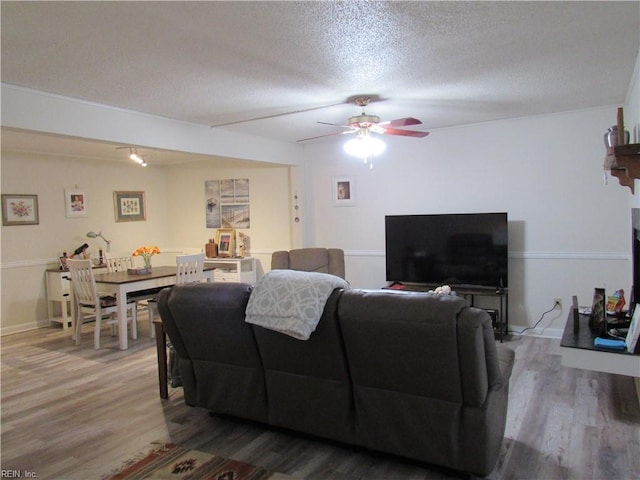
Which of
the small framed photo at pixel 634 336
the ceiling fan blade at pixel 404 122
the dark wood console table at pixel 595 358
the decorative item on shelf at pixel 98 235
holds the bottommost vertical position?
the dark wood console table at pixel 595 358

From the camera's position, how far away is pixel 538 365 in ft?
12.9

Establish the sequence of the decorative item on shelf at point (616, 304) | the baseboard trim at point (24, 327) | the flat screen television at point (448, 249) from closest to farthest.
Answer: the decorative item on shelf at point (616, 304)
the flat screen television at point (448, 249)
the baseboard trim at point (24, 327)

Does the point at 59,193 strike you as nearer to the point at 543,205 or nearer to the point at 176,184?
the point at 176,184

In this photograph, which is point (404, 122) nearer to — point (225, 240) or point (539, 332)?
point (539, 332)

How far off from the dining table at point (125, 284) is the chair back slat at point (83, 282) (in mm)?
94

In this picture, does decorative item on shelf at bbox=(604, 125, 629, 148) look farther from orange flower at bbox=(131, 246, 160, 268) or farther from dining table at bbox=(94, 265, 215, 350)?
orange flower at bbox=(131, 246, 160, 268)

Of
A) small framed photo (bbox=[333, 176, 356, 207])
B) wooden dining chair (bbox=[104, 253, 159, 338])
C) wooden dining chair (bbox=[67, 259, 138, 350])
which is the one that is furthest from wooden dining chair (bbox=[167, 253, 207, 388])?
small framed photo (bbox=[333, 176, 356, 207])

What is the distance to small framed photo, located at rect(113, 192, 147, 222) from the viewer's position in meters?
6.89

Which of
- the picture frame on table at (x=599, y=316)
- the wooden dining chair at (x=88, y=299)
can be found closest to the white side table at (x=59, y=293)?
the wooden dining chair at (x=88, y=299)

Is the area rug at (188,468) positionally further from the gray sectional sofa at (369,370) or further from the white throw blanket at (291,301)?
the white throw blanket at (291,301)

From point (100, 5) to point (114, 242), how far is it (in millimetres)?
5315

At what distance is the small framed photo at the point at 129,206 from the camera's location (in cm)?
689

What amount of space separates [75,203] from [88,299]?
204 cm

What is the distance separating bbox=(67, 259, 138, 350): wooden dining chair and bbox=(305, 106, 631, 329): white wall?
3.18 m
